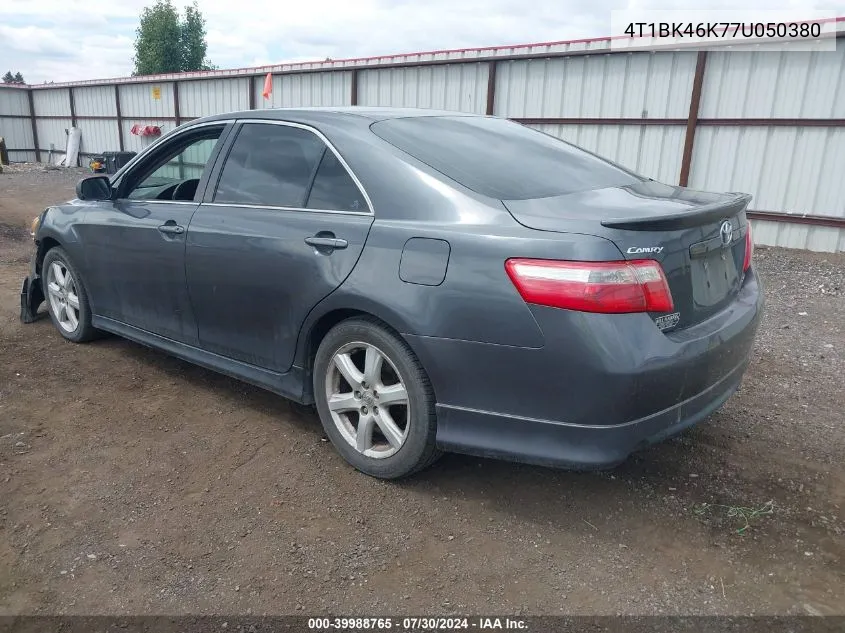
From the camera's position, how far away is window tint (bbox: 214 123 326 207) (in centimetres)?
321

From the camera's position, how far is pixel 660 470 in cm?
311


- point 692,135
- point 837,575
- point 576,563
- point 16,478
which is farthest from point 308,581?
point 692,135

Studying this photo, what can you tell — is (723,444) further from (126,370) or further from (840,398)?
(126,370)

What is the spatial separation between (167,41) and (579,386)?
55.1 metres

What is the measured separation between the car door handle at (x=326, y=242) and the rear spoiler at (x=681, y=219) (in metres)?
1.11

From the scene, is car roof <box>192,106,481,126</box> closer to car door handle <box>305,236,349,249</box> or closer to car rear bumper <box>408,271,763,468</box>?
car door handle <box>305,236,349,249</box>

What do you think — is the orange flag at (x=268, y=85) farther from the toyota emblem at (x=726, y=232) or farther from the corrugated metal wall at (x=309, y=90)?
the toyota emblem at (x=726, y=232)

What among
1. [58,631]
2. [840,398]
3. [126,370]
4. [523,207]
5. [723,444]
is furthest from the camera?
[126,370]

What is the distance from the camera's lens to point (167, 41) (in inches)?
1955

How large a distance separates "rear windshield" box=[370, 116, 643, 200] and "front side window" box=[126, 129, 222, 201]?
1.24 m

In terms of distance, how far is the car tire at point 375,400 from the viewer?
274cm

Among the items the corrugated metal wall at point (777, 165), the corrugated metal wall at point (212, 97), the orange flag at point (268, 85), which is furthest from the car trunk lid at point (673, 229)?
the corrugated metal wall at point (212, 97)

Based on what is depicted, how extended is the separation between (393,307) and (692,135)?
29.1ft

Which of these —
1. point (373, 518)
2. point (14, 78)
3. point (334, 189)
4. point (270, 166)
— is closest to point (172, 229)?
point (270, 166)
